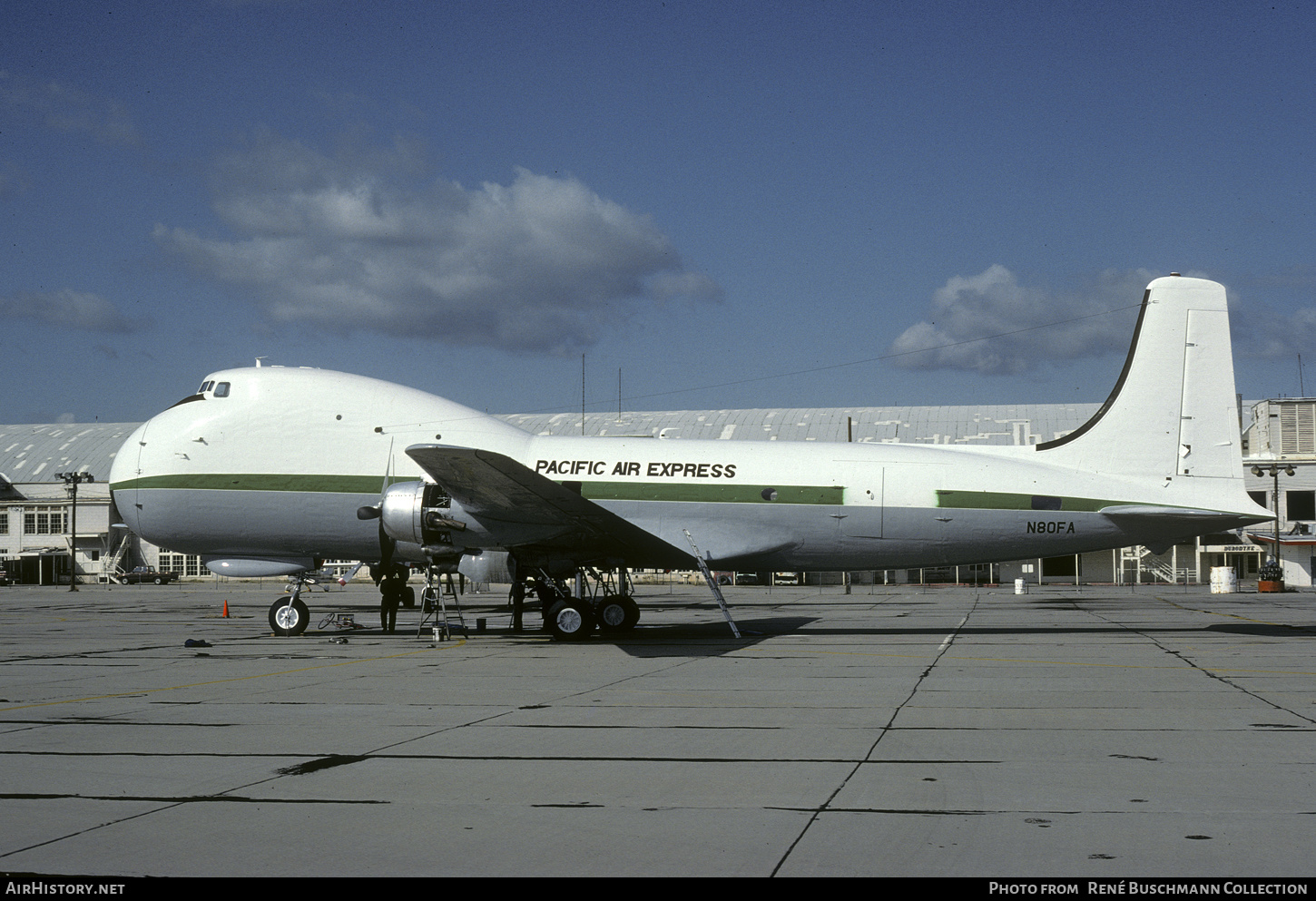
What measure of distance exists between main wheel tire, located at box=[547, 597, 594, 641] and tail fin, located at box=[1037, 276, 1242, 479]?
1069 cm

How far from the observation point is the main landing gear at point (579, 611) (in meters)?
22.3

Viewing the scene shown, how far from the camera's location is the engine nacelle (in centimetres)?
2167

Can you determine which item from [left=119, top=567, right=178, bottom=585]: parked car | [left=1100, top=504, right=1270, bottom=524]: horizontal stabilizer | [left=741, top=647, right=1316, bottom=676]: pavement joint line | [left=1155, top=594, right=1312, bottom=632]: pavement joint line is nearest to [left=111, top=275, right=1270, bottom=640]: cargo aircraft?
[left=1100, top=504, right=1270, bottom=524]: horizontal stabilizer

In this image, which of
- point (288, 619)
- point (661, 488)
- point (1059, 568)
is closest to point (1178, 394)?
point (661, 488)

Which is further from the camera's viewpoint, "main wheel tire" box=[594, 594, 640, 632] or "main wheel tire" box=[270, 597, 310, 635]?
"main wheel tire" box=[270, 597, 310, 635]

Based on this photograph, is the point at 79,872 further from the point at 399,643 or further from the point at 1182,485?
the point at 1182,485

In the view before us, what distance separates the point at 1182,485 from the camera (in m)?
22.6

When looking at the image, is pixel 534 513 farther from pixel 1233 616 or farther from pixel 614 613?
pixel 1233 616

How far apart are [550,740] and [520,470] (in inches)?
368

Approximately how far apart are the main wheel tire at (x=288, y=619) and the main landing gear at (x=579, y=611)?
18.0 feet

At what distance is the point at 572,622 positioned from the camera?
73.0ft

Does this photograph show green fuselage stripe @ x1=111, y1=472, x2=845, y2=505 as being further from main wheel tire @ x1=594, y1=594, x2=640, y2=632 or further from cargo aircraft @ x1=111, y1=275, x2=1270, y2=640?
main wheel tire @ x1=594, y1=594, x2=640, y2=632

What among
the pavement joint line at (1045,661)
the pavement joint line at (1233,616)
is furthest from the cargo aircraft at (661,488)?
the pavement joint line at (1233,616)

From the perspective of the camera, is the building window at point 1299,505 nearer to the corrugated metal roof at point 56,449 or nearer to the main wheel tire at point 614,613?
the main wheel tire at point 614,613
